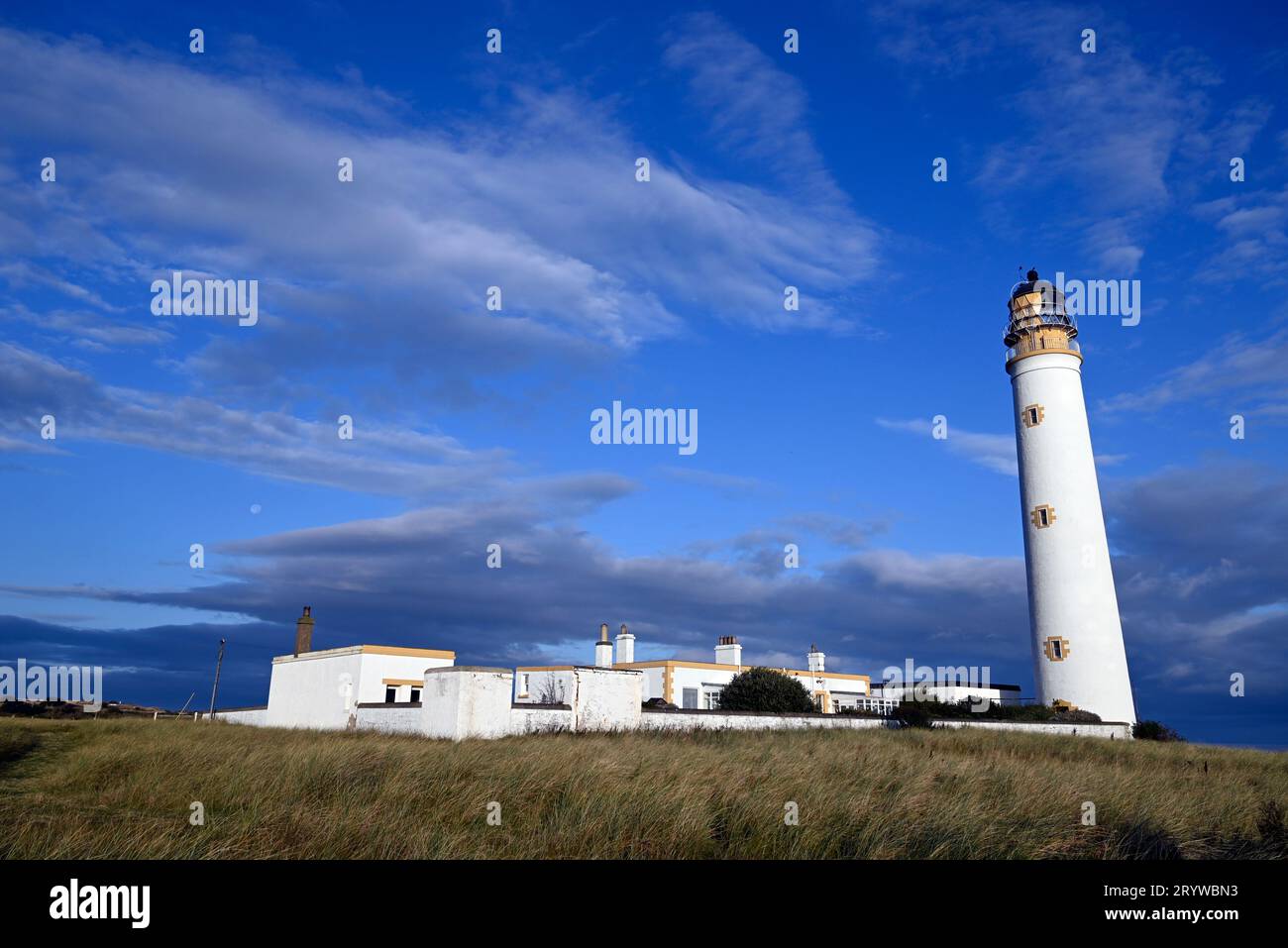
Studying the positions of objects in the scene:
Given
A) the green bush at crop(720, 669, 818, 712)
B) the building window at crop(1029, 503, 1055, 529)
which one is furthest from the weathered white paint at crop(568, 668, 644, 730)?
the building window at crop(1029, 503, 1055, 529)

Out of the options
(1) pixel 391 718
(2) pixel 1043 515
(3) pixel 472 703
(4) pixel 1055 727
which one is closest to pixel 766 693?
(4) pixel 1055 727

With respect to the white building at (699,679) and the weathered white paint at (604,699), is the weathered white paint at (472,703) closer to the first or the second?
the weathered white paint at (604,699)

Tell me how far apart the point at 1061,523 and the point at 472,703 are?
2285 cm

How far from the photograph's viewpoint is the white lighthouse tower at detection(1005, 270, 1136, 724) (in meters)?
28.9

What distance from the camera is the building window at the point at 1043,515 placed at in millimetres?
30344

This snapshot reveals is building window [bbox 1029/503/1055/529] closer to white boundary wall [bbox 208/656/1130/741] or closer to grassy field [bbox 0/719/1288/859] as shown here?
white boundary wall [bbox 208/656/1130/741]

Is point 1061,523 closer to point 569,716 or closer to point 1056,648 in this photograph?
point 1056,648

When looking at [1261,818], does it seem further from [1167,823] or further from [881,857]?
[881,857]

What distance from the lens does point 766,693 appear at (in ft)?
100

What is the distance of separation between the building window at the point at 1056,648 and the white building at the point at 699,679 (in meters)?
7.60

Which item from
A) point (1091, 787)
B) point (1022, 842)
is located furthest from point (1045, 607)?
Result: point (1022, 842)

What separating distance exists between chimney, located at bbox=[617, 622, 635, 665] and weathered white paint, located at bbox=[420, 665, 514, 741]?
19.8 metres

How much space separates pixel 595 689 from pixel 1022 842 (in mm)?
15175

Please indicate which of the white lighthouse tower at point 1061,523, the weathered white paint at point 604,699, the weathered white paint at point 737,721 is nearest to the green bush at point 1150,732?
the white lighthouse tower at point 1061,523
